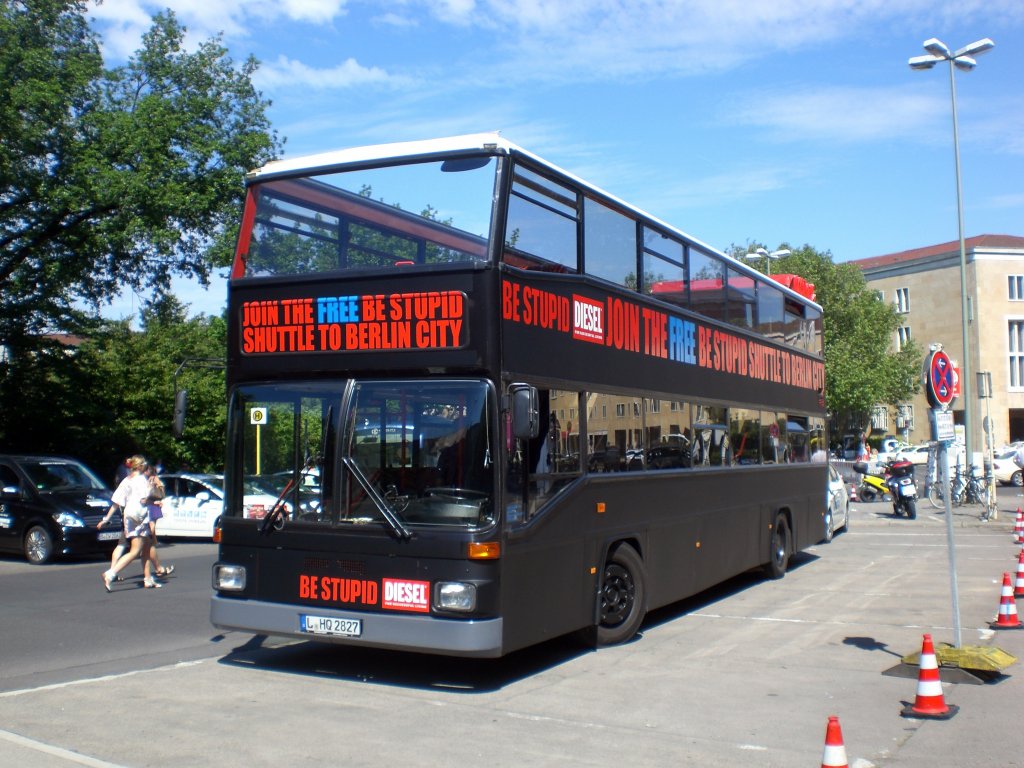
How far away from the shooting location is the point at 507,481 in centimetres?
818

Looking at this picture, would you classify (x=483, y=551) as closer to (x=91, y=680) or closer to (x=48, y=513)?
(x=91, y=680)

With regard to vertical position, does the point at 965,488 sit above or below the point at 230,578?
above

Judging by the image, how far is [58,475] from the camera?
19.7 m

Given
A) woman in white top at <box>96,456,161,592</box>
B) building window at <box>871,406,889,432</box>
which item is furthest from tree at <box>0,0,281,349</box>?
building window at <box>871,406,889,432</box>

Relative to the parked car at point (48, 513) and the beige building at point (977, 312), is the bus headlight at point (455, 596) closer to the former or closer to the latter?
Answer: the parked car at point (48, 513)

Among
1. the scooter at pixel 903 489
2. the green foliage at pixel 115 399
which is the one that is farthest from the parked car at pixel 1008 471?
the green foliage at pixel 115 399

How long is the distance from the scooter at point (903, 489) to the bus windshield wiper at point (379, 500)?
22.8 meters

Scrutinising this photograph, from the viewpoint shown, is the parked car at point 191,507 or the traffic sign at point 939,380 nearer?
the traffic sign at point 939,380

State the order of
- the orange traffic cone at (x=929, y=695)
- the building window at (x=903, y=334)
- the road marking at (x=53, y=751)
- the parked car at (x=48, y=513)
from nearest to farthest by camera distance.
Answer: the road marking at (x=53, y=751) → the orange traffic cone at (x=929, y=695) → the parked car at (x=48, y=513) → the building window at (x=903, y=334)

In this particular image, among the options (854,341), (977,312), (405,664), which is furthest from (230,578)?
(977,312)

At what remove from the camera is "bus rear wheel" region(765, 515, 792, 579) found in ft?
50.9

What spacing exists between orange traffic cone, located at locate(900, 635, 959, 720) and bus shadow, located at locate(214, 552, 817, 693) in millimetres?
3042

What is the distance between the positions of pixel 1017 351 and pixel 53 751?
78.6m

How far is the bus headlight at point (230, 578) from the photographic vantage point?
885 cm
